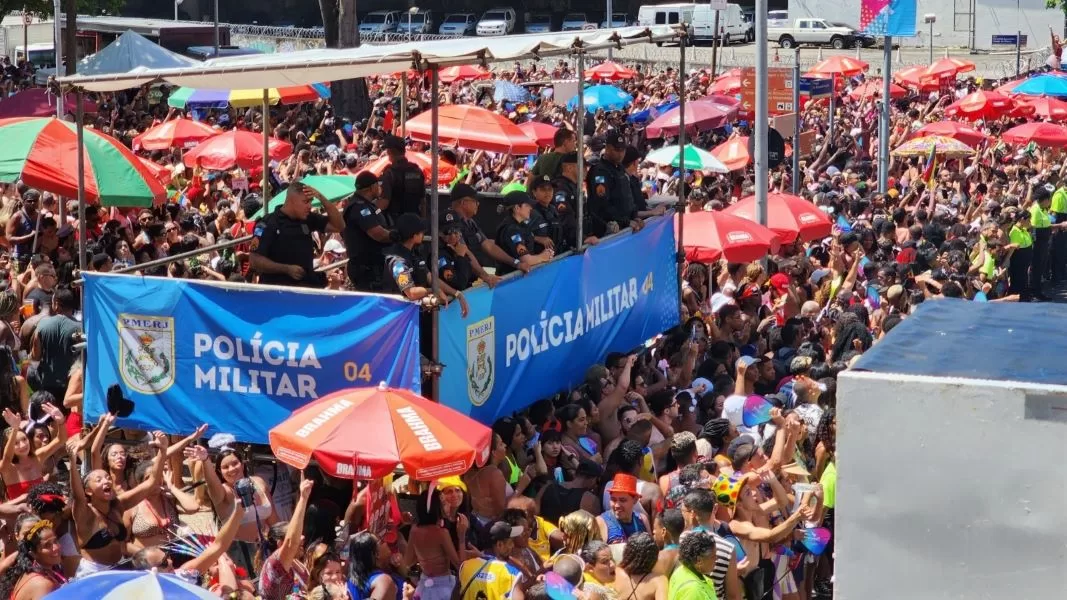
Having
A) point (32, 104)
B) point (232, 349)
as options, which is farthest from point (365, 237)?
point (32, 104)

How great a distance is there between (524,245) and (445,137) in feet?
25.6

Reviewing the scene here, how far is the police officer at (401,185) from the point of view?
35.6 ft

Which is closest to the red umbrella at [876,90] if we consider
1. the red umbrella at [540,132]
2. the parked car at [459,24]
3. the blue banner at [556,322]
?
the red umbrella at [540,132]

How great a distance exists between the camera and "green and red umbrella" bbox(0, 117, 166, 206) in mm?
12086

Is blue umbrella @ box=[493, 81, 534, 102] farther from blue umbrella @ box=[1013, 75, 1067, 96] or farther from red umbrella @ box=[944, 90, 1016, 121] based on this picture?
blue umbrella @ box=[1013, 75, 1067, 96]

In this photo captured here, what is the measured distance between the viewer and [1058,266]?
20688 mm

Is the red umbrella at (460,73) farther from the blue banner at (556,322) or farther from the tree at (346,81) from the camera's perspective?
the blue banner at (556,322)

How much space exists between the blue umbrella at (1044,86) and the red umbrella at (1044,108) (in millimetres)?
137

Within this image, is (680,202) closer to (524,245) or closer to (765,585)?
(524,245)

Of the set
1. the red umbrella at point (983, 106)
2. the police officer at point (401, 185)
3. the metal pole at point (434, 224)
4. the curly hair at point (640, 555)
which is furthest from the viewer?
the red umbrella at point (983, 106)

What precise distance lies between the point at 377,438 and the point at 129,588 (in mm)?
2108

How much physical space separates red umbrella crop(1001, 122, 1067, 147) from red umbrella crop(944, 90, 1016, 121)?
3.01 meters

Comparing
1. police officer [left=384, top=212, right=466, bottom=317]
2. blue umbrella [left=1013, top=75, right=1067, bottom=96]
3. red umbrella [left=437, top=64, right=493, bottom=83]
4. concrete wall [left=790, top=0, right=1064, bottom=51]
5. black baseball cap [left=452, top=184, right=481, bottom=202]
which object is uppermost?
concrete wall [left=790, top=0, right=1064, bottom=51]

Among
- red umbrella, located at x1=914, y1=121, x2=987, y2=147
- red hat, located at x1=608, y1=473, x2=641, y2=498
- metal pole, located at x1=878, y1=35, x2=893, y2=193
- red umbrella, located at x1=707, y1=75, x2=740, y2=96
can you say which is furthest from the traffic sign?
red umbrella, located at x1=707, y1=75, x2=740, y2=96
